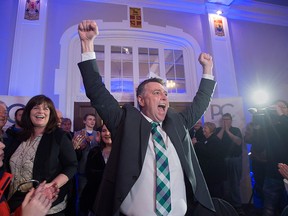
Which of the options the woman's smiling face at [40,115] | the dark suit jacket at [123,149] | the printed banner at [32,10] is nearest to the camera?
the dark suit jacket at [123,149]

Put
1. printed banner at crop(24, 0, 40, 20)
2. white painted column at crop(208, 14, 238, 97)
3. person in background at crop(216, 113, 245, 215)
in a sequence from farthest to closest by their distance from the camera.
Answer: white painted column at crop(208, 14, 238, 97)
printed banner at crop(24, 0, 40, 20)
person in background at crop(216, 113, 245, 215)

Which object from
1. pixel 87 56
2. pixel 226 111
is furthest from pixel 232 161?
pixel 87 56

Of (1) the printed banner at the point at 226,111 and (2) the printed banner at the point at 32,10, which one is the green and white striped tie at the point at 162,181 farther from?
(2) the printed banner at the point at 32,10

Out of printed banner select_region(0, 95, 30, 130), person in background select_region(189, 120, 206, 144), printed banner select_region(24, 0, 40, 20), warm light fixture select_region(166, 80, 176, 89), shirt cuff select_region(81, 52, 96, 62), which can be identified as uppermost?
printed banner select_region(24, 0, 40, 20)

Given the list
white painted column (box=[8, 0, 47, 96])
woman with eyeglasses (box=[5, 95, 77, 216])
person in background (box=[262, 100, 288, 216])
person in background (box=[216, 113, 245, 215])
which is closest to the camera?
woman with eyeglasses (box=[5, 95, 77, 216])

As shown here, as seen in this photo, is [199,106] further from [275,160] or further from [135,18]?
[135,18]

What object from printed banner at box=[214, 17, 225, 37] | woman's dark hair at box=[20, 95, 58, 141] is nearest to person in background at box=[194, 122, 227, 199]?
woman's dark hair at box=[20, 95, 58, 141]

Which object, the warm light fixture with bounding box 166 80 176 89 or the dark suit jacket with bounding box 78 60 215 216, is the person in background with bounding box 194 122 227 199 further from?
the warm light fixture with bounding box 166 80 176 89

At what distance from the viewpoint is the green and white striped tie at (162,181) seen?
43.6 inches

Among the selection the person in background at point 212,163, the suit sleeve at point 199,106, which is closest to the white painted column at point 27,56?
the person in background at point 212,163

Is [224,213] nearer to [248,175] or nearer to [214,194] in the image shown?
[214,194]

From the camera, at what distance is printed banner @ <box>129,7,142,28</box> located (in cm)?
521

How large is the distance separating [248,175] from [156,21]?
4268mm

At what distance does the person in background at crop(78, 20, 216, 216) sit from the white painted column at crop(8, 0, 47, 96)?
137 inches
